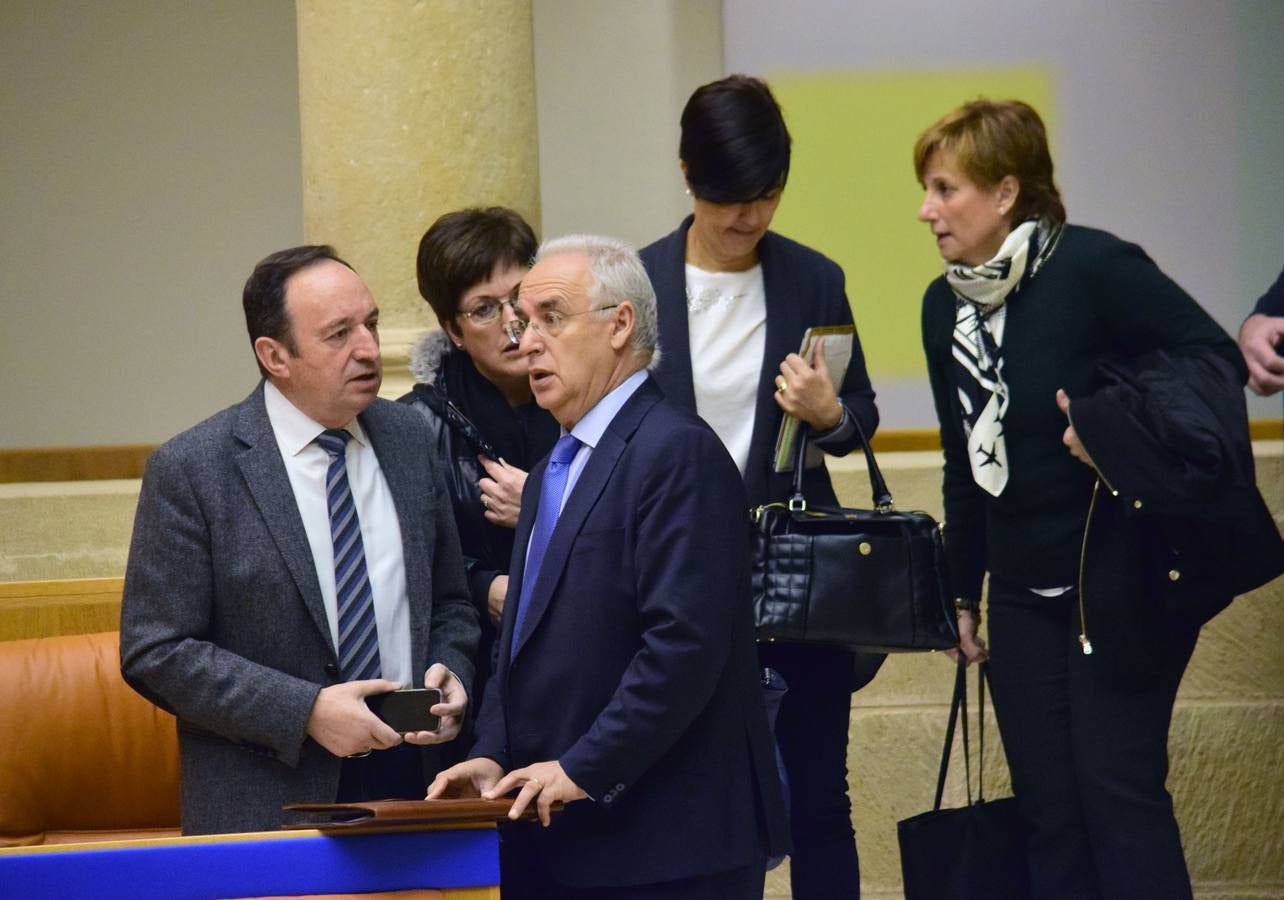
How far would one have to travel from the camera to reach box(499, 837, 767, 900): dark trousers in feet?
8.73

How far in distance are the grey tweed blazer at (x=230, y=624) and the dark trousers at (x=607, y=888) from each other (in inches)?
13.1

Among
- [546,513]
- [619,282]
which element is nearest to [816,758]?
[546,513]

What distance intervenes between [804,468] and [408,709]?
1.14 meters

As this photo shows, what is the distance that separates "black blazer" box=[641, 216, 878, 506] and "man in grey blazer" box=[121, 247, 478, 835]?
72 cm

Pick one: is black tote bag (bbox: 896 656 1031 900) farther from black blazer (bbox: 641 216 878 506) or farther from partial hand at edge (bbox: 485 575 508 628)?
partial hand at edge (bbox: 485 575 508 628)

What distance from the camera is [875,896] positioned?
16.0ft

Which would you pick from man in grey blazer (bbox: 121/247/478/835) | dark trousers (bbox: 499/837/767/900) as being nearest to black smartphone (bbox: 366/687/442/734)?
man in grey blazer (bbox: 121/247/478/835)

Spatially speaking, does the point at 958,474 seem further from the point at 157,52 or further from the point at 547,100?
the point at 157,52

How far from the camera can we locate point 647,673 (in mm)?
2580

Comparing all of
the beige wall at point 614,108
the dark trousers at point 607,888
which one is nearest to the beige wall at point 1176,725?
the dark trousers at point 607,888

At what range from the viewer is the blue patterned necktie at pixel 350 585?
2920 millimetres

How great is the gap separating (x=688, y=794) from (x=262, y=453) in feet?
3.06

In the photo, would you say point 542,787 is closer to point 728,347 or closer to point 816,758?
point 816,758

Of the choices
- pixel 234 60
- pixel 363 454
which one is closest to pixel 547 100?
pixel 234 60
